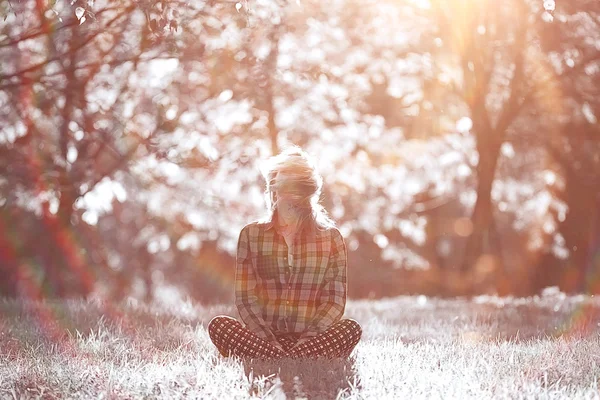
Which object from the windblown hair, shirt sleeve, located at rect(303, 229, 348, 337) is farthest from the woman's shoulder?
shirt sleeve, located at rect(303, 229, 348, 337)

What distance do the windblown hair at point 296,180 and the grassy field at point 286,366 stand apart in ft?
4.02

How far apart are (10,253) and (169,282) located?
2338 cm

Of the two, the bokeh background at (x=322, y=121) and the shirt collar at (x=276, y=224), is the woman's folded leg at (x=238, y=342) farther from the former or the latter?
the bokeh background at (x=322, y=121)

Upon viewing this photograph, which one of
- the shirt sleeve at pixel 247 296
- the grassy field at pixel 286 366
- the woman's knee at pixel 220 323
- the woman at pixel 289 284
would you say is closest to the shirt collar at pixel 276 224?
the woman at pixel 289 284

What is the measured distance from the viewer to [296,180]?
6.18 m

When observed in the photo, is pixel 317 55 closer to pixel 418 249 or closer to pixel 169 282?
pixel 418 249

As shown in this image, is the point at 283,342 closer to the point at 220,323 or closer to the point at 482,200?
the point at 220,323

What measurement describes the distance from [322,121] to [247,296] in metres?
11.9

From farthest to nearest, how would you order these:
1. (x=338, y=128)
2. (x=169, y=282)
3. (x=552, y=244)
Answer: (x=169, y=282) < (x=552, y=244) < (x=338, y=128)

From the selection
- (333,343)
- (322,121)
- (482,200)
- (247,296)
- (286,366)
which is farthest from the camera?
(322,121)

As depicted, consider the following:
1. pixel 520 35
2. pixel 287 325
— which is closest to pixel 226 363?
pixel 287 325

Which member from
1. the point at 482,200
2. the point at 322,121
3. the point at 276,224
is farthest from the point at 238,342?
the point at 322,121

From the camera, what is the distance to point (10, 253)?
2253 cm

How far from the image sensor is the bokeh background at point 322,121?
12.9 metres
